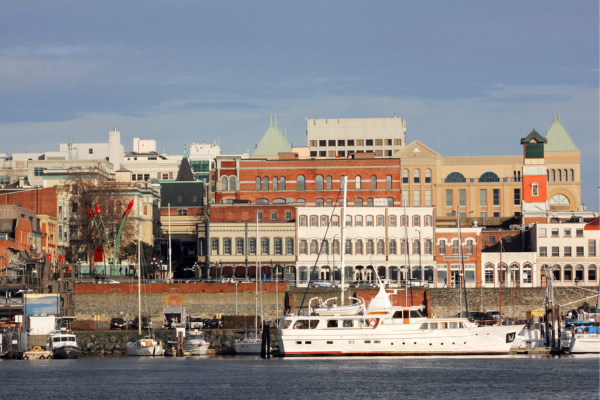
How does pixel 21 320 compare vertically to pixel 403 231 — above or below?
below

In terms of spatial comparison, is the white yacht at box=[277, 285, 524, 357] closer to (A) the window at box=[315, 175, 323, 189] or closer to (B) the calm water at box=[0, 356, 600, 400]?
(B) the calm water at box=[0, 356, 600, 400]

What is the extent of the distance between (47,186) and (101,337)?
173 ft

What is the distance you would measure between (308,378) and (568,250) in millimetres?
62592

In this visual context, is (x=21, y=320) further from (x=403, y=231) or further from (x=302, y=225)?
(x=403, y=231)

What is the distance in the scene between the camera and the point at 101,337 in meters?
103

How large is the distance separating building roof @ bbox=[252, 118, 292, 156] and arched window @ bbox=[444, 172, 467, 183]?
96.0ft

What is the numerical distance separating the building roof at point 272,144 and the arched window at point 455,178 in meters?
29.3

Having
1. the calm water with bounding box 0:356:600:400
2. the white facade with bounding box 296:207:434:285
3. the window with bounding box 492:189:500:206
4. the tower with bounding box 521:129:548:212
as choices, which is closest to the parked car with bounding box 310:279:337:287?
the white facade with bounding box 296:207:434:285

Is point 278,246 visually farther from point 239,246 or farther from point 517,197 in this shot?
point 517,197

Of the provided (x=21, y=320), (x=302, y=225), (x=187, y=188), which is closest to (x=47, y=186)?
(x=187, y=188)

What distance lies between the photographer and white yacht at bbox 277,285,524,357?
290 ft

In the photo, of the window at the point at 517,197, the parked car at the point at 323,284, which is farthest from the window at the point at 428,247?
the window at the point at 517,197

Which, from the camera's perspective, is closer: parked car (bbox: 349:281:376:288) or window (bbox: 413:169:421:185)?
parked car (bbox: 349:281:376:288)

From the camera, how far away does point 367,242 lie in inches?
5197
